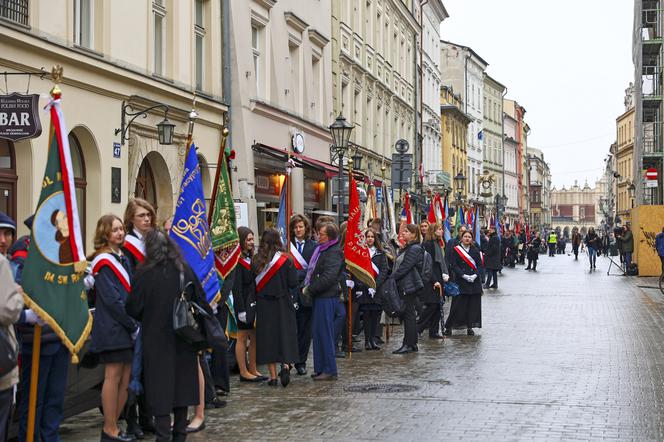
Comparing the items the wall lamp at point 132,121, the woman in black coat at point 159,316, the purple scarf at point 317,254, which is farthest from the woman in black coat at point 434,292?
the woman in black coat at point 159,316

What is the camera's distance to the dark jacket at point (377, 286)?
15.3 meters

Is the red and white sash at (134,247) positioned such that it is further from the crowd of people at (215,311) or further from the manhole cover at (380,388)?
the manhole cover at (380,388)

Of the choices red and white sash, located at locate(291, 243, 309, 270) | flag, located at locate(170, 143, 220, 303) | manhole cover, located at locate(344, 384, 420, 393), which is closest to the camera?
flag, located at locate(170, 143, 220, 303)

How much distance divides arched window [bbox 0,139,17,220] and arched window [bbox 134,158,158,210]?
4.45 metres

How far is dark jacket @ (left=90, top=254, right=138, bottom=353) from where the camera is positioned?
8117 mm

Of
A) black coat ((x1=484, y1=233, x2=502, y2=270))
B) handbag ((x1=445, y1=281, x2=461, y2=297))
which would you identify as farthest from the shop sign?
black coat ((x1=484, y1=233, x2=502, y2=270))

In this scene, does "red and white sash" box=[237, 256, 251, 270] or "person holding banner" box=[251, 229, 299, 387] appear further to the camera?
"red and white sash" box=[237, 256, 251, 270]

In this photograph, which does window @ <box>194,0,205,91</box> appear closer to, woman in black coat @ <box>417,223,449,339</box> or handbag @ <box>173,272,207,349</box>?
Answer: woman in black coat @ <box>417,223,449,339</box>

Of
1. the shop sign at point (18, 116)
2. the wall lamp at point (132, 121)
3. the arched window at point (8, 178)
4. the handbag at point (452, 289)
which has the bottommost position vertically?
the handbag at point (452, 289)

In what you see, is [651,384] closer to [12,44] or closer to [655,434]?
[655,434]

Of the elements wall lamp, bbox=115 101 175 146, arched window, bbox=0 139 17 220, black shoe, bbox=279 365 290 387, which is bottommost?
black shoe, bbox=279 365 290 387

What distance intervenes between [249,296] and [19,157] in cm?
516

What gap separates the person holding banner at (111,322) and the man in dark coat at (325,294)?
13.8ft

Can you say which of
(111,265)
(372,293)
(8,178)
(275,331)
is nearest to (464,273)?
(372,293)
